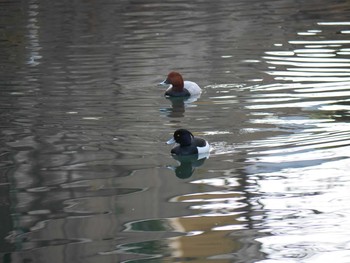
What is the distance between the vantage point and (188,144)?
11.2m

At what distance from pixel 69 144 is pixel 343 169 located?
3129 mm

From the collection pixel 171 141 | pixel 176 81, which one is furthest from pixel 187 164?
pixel 176 81

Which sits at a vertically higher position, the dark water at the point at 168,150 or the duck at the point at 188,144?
the duck at the point at 188,144

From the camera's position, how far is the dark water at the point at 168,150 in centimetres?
846

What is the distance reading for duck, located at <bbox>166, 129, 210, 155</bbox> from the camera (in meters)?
11.2

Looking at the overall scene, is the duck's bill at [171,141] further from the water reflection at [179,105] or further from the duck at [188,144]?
the water reflection at [179,105]

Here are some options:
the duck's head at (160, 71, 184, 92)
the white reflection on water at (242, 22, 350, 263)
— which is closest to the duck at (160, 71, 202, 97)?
the duck's head at (160, 71, 184, 92)

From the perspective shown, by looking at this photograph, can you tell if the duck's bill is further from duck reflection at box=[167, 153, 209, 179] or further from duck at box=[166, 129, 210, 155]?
duck reflection at box=[167, 153, 209, 179]

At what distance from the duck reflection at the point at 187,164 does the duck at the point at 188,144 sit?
0.05 meters

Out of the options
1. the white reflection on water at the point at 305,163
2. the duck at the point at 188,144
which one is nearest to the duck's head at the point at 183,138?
the duck at the point at 188,144

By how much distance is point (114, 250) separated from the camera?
8.23 meters

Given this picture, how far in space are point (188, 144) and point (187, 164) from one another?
0.23 metres

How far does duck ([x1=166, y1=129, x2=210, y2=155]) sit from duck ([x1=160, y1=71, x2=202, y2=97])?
356 centimetres

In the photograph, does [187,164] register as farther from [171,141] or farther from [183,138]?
[171,141]
